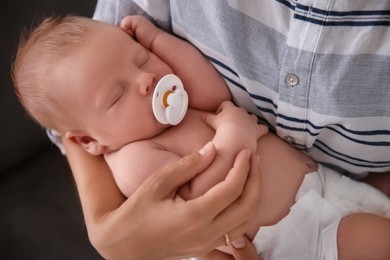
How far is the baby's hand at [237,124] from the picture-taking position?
69cm

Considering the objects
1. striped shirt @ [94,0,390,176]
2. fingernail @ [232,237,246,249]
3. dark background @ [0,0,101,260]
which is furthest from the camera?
dark background @ [0,0,101,260]

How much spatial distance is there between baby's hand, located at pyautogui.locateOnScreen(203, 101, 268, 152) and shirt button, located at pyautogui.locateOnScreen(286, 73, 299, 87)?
106 mm

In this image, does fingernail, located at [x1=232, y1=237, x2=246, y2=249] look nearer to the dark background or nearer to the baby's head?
the baby's head

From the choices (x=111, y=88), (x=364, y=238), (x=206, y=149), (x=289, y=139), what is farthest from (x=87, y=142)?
(x=364, y=238)

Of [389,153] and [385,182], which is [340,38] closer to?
[389,153]

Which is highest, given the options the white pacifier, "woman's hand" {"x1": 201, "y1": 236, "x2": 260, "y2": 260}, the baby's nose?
the baby's nose

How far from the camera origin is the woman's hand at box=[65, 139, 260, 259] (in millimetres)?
628

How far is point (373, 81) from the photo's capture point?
1.95ft

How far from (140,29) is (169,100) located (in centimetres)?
16

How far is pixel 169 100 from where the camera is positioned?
691mm

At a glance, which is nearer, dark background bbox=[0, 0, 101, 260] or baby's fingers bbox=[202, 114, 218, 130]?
baby's fingers bbox=[202, 114, 218, 130]

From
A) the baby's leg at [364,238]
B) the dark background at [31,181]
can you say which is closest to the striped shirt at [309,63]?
the baby's leg at [364,238]

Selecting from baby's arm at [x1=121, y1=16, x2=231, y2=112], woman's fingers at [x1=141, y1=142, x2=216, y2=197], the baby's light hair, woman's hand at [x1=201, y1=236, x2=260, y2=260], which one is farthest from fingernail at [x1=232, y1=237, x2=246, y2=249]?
the baby's light hair

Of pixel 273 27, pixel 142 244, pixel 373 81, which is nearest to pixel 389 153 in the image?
pixel 373 81
